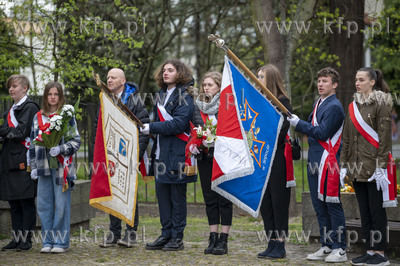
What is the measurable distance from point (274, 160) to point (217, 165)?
616mm

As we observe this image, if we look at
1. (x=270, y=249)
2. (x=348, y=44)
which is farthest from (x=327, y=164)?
(x=348, y=44)

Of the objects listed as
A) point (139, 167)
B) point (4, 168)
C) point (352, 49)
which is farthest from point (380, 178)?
point (352, 49)

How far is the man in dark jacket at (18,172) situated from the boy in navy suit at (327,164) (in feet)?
10.2

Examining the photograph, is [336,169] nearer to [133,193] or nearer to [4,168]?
[133,193]

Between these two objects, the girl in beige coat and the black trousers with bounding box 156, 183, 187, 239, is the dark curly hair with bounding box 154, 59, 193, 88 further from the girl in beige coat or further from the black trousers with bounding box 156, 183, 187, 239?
the girl in beige coat

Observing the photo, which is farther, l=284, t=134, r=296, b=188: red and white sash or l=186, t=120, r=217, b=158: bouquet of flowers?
l=186, t=120, r=217, b=158: bouquet of flowers

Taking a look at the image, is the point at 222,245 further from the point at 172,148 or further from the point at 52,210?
the point at 52,210

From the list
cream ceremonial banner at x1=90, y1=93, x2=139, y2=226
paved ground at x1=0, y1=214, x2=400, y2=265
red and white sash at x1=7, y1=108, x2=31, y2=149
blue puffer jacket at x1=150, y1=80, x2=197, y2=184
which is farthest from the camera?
red and white sash at x1=7, y1=108, x2=31, y2=149

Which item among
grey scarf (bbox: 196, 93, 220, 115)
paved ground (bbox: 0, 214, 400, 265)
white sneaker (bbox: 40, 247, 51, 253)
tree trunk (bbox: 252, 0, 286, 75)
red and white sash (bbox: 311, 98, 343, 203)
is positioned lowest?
paved ground (bbox: 0, 214, 400, 265)

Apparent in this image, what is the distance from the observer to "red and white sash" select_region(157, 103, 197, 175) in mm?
6887

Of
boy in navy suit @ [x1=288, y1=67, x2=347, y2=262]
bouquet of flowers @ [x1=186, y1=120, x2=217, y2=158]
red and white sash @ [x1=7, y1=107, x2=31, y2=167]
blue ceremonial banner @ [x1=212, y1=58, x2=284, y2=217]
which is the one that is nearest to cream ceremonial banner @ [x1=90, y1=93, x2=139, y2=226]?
bouquet of flowers @ [x1=186, y1=120, x2=217, y2=158]

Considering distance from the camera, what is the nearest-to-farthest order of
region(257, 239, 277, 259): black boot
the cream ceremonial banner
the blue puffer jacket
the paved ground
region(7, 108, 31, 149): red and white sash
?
the paved ground, region(257, 239, 277, 259): black boot, the cream ceremonial banner, the blue puffer jacket, region(7, 108, 31, 149): red and white sash

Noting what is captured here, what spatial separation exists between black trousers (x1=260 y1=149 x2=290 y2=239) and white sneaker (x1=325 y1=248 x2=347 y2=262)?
0.52 m

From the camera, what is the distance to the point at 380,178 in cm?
598
